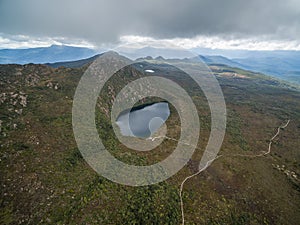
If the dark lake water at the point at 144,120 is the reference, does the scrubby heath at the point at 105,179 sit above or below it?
above

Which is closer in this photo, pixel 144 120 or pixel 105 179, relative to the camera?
pixel 105 179

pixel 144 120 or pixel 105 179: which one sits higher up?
pixel 105 179

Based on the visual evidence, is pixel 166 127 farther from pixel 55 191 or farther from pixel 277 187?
pixel 55 191

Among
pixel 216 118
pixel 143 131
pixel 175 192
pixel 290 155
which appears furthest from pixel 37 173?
pixel 216 118

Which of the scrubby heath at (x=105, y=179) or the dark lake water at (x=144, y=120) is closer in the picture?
the scrubby heath at (x=105, y=179)
